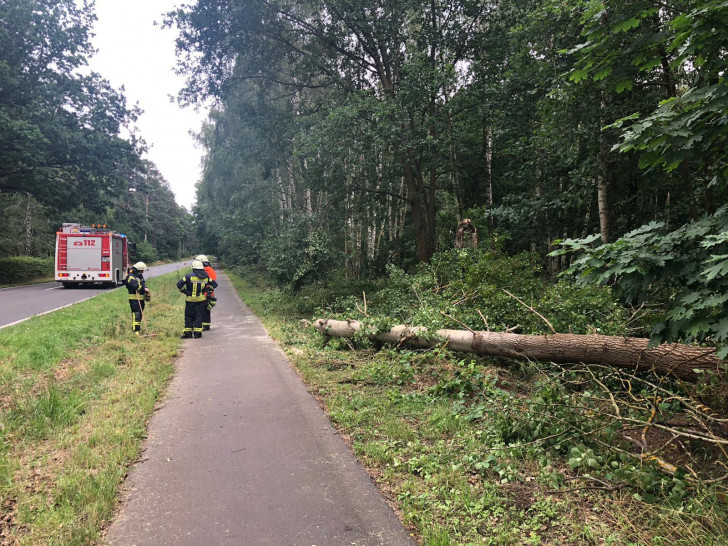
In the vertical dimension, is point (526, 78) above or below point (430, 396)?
above

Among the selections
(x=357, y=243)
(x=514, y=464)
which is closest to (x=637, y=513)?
(x=514, y=464)

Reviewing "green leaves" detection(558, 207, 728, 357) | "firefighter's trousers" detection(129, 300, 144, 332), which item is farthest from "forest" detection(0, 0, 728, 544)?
"firefighter's trousers" detection(129, 300, 144, 332)

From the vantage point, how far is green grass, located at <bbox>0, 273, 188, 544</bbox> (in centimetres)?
279

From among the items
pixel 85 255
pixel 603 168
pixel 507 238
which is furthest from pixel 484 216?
pixel 85 255

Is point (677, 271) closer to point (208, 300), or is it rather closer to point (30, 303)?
point (208, 300)

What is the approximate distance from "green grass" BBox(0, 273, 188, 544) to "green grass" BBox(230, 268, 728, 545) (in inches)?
81.2

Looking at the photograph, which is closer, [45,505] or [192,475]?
[45,505]

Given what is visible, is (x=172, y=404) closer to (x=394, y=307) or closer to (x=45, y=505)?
(x=45, y=505)

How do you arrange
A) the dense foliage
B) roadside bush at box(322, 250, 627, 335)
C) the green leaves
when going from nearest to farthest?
1. the green leaves
2. roadside bush at box(322, 250, 627, 335)
3. the dense foliage

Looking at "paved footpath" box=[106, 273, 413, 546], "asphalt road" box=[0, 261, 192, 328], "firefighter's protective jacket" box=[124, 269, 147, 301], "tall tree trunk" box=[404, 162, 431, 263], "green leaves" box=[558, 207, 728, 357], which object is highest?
"tall tree trunk" box=[404, 162, 431, 263]

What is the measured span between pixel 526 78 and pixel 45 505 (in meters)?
11.4

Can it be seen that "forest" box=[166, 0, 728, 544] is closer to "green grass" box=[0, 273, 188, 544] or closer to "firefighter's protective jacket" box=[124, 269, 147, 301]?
"green grass" box=[0, 273, 188, 544]

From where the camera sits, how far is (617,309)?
17.9ft

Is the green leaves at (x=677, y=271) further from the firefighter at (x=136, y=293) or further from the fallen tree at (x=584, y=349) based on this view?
the firefighter at (x=136, y=293)
